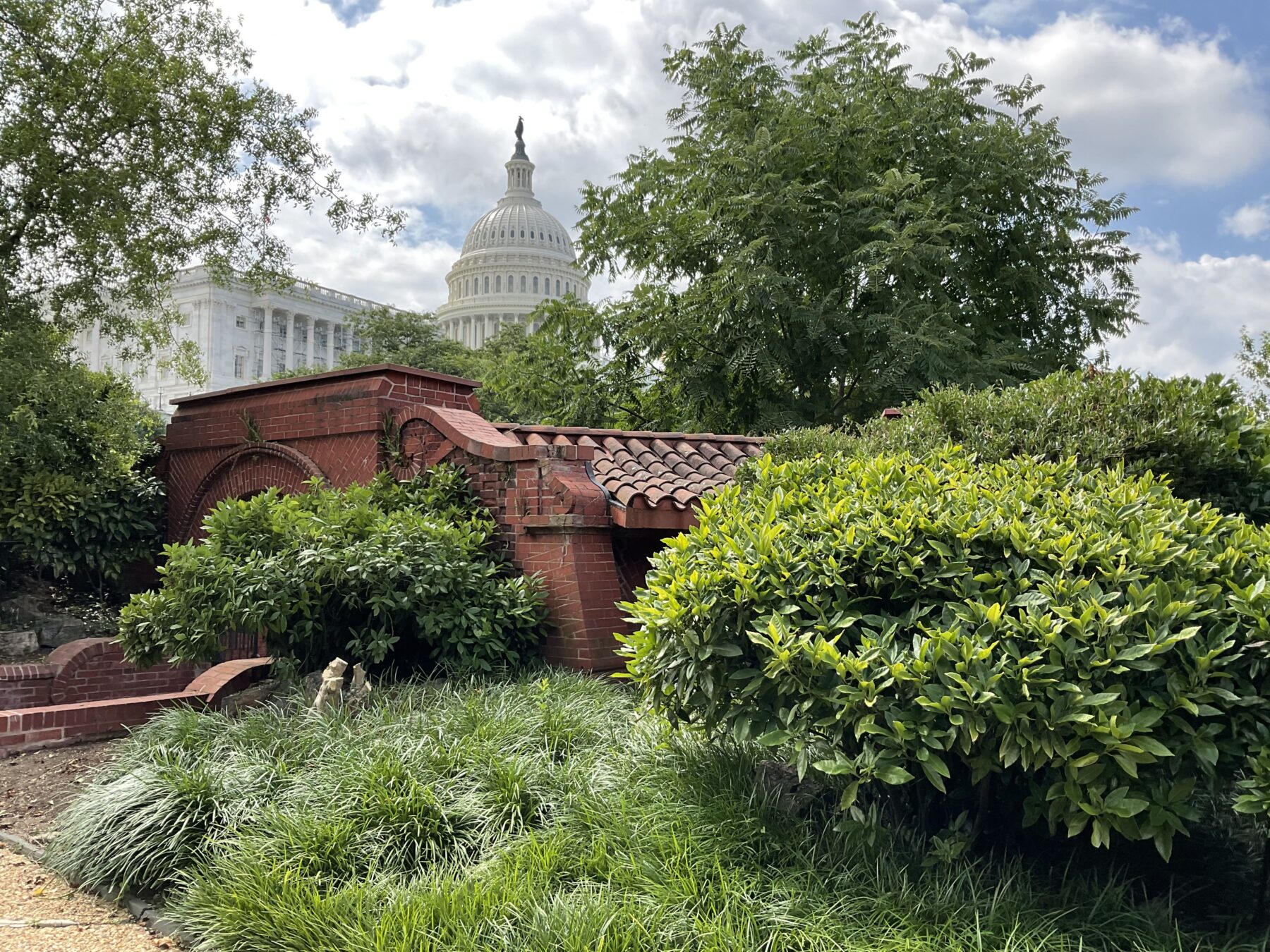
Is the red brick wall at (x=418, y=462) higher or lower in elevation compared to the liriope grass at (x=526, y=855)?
higher

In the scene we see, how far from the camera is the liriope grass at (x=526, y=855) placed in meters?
3.34

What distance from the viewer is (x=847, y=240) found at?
15594 mm

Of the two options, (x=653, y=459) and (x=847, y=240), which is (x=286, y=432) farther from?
(x=847, y=240)

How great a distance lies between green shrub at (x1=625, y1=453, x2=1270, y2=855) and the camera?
3.23 m

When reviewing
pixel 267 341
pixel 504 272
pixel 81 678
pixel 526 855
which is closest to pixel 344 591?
pixel 526 855

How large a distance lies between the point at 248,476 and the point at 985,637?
9062 millimetres

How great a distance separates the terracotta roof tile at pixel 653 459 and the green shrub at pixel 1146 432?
2.07m

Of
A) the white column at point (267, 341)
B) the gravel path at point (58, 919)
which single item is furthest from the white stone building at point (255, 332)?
the gravel path at point (58, 919)

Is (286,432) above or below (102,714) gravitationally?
above

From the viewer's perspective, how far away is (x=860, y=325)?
15141 mm

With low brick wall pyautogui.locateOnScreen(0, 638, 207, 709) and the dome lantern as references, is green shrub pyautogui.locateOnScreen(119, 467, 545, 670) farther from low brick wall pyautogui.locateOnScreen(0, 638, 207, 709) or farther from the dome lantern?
the dome lantern

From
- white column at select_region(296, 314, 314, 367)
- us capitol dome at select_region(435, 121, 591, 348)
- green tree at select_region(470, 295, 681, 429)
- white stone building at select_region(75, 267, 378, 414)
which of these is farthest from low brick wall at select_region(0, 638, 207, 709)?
us capitol dome at select_region(435, 121, 591, 348)

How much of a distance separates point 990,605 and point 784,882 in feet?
4.30

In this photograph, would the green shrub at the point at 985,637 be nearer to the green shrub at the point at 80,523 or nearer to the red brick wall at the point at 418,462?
the red brick wall at the point at 418,462
